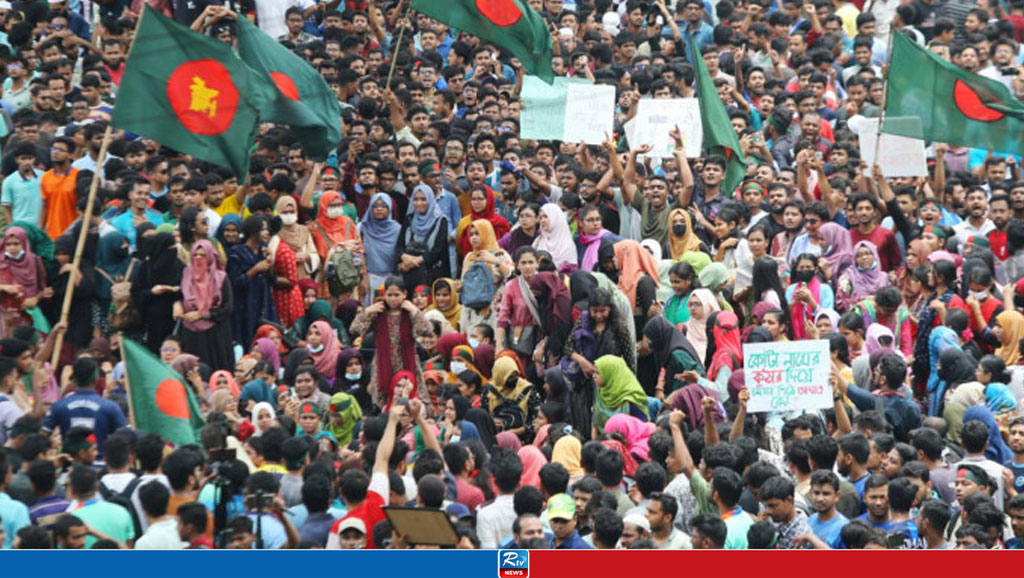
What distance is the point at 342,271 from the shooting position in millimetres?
16109

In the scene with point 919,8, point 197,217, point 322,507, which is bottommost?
point 322,507

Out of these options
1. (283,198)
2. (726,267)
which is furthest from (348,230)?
(726,267)

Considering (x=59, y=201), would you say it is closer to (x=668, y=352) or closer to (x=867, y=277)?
(x=668, y=352)

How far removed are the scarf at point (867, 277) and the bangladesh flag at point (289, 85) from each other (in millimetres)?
4261

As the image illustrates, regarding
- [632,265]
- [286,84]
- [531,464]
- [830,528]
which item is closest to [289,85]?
[286,84]

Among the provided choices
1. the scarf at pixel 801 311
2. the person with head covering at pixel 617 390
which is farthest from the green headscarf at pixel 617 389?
the scarf at pixel 801 311

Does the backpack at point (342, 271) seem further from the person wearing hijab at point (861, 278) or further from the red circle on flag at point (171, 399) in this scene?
the red circle on flag at point (171, 399)

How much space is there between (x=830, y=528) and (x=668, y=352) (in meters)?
3.56

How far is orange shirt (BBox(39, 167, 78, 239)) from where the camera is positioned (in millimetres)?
15656

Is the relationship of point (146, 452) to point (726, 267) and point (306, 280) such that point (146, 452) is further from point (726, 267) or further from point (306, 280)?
point (726, 267)

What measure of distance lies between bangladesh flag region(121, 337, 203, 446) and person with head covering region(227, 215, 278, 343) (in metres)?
3.85

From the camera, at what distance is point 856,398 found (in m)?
13.1
